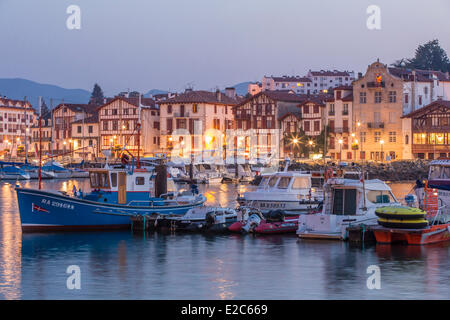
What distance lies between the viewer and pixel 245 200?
1580 inches

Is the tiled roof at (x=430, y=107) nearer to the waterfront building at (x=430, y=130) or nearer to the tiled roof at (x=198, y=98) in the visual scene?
the waterfront building at (x=430, y=130)

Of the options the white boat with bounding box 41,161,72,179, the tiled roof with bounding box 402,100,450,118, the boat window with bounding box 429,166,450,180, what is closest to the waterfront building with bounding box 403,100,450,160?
the tiled roof with bounding box 402,100,450,118

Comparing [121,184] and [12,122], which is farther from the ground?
[12,122]

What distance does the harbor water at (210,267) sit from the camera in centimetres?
2400

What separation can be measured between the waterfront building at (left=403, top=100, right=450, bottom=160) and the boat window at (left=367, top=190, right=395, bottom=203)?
57397mm

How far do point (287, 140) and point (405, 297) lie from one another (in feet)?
255

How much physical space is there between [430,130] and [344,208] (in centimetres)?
6018

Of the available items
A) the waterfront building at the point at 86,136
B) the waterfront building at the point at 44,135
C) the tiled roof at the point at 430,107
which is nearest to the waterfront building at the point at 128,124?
the waterfront building at the point at 86,136

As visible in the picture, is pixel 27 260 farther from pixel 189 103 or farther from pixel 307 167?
pixel 189 103

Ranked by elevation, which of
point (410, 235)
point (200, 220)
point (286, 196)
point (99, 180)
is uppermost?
point (99, 180)

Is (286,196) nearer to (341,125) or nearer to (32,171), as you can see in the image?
(341,125)

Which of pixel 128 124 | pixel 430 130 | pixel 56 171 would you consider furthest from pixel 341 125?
pixel 56 171

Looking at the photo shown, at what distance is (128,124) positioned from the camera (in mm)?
111250

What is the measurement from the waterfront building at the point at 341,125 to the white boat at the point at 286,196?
5581cm
